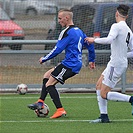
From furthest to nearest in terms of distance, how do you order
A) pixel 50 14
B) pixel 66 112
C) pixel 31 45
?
pixel 50 14, pixel 31 45, pixel 66 112

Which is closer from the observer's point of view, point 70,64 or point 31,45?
point 70,64

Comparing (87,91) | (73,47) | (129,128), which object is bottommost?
(87,91)

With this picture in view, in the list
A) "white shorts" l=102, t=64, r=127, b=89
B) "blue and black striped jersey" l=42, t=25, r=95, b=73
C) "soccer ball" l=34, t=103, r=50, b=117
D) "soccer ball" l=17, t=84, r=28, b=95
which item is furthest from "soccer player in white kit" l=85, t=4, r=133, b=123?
"soccer ball" l=17, t=84, r=28, b=95

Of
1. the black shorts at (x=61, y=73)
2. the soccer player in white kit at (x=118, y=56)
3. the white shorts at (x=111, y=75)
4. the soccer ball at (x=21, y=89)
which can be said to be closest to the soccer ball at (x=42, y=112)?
the black shorts at (x=61, y=73)

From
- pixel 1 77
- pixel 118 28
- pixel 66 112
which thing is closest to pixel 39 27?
pixel 1 77

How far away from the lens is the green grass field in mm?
9297

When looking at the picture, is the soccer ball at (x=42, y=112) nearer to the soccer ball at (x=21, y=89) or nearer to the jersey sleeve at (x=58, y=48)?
the jersey sleeve at (x=58, y=48)

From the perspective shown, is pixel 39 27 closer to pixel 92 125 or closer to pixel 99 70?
pixel 99 70

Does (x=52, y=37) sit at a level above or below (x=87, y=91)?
above

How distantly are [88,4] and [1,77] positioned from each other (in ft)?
9.17

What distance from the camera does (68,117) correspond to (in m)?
10.9

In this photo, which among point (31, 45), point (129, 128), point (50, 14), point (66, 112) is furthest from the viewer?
point (50, 14)

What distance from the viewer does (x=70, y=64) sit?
10812mm

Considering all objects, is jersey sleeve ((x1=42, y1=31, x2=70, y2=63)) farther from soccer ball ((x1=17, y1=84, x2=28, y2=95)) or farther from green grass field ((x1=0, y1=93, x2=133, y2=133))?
soccer ball ((x1=17, y1=84, x2=28, y2=95))
